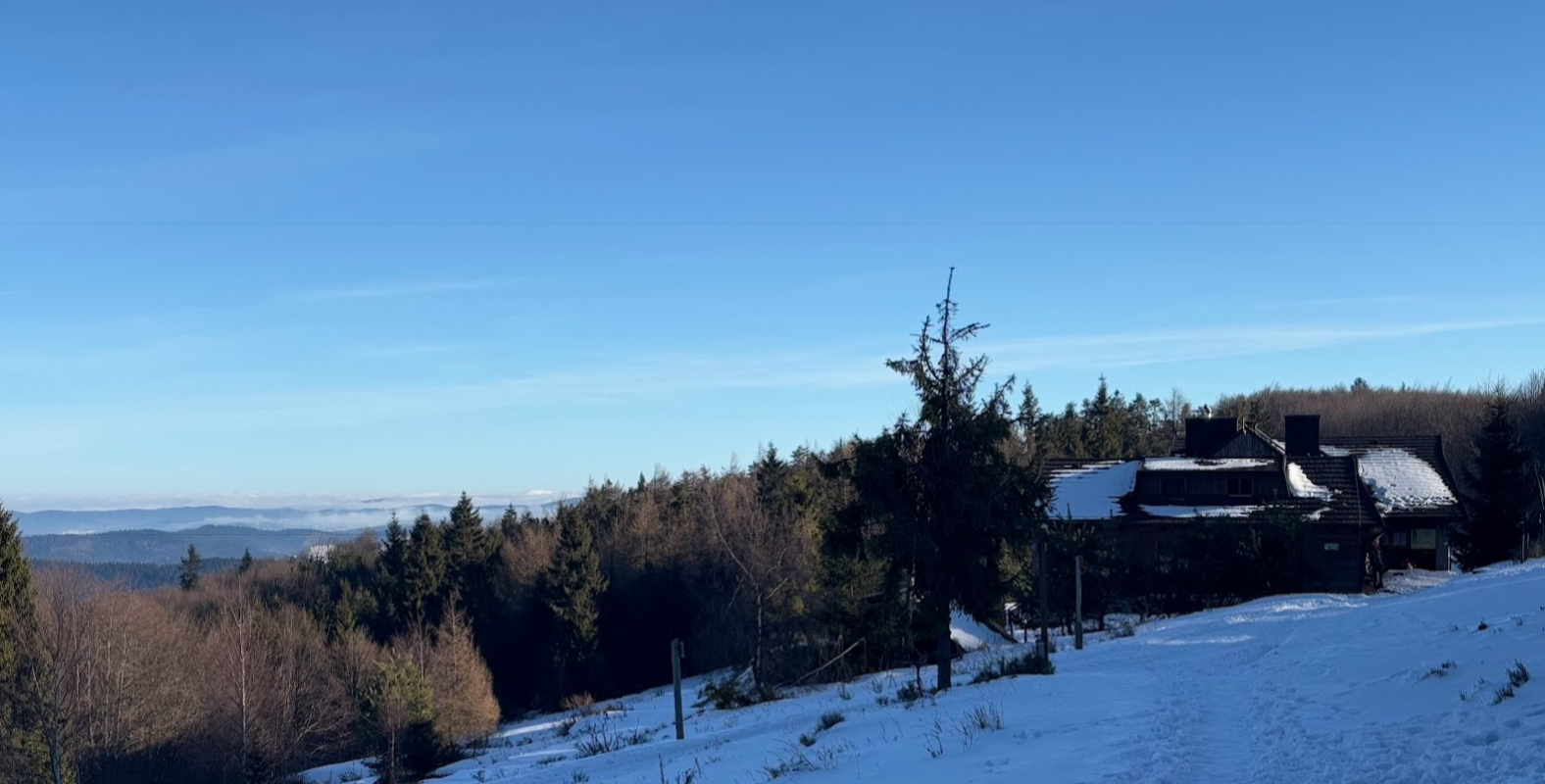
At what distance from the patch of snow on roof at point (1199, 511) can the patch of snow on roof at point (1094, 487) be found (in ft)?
5.09

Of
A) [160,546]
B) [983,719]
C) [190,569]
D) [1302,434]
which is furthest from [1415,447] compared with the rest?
[160,546]

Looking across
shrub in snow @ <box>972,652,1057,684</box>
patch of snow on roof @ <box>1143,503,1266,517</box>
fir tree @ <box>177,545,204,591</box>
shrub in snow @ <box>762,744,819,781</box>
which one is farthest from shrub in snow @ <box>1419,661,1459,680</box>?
fir tree @ <box>177,545,204,591</box>

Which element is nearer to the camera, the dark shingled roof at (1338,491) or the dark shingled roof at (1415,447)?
the dark shingled roof at (1338,491)

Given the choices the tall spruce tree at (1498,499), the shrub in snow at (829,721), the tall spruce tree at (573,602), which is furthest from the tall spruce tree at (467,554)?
the shrub in snow at (829,721)

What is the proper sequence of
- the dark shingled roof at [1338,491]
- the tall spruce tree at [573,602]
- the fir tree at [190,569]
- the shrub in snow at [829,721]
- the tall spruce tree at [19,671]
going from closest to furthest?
the shrub in snow at [829,721] → the tall spruce tree at [19,671] → the dark shingled roof at [1338,491] → the tall spruce tree at [573,602] → the fir tree at [190,569]

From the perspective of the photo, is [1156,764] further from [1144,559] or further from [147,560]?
[147,560]

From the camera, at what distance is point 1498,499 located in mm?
48062

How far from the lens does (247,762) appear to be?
41969 millimetres

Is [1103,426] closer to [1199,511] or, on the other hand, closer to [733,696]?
[1199,511]

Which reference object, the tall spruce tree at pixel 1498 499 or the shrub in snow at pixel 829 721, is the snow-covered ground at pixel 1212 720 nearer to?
the shrub in snow at pixel 829 721

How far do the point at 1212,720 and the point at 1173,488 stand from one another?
36268 millimetres

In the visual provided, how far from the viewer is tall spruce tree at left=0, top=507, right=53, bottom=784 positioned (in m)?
39.4

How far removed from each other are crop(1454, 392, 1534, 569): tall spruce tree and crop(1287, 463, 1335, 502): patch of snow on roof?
8508mm

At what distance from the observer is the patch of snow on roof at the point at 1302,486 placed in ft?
145
